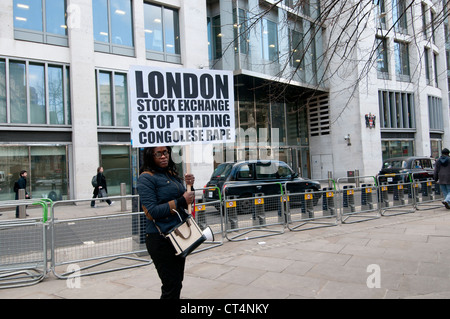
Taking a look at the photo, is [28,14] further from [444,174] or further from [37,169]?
[444,174]

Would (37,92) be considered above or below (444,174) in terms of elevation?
above

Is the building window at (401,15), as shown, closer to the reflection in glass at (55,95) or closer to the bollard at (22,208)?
the bollard at (22,208)

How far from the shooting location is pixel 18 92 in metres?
15.5

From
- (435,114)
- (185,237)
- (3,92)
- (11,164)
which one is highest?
(435,114)

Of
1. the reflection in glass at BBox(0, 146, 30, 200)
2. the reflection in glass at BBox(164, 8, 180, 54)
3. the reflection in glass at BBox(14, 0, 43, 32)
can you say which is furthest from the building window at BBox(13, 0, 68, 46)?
the reflection in glass at BBox(164, 8, 180, 54)

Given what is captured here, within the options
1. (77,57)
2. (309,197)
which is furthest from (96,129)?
(309,197)

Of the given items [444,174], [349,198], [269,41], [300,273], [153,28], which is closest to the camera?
[300,273]

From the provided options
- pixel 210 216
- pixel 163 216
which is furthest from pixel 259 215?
pixel 163 216

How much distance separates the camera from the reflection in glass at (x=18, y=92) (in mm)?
15328

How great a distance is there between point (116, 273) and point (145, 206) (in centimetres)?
279

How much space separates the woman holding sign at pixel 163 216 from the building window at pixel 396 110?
29.0m

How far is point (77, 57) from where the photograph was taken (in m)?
16.5

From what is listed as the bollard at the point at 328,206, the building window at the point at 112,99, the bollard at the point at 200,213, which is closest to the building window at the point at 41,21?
the building window at the point at 112,99

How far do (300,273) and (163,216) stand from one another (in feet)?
8.84
